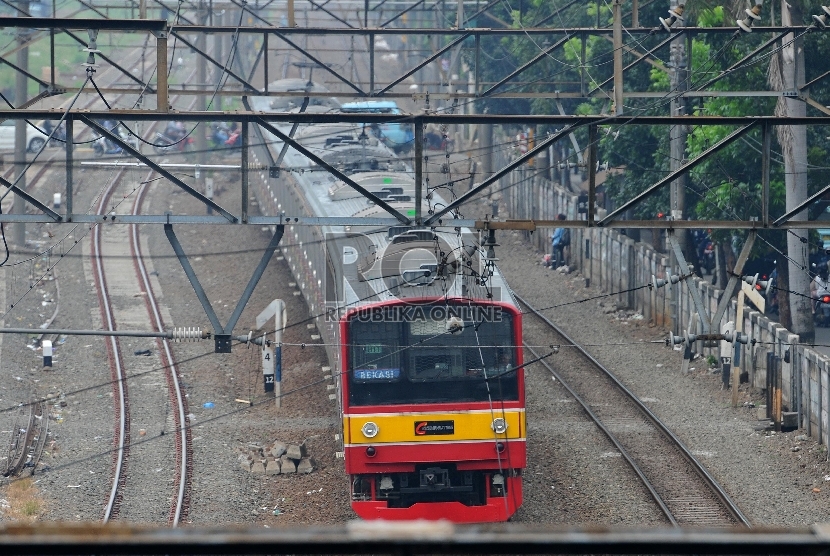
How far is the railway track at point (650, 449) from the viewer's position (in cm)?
1229

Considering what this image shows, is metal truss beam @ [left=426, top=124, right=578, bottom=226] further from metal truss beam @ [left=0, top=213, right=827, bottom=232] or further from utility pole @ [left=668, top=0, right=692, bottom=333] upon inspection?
utility pole @ [left=668, top=0, right=692, bottom=333]

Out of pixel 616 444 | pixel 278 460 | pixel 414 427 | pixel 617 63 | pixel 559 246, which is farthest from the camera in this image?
pixel 559 246

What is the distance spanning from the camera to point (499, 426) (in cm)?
1132

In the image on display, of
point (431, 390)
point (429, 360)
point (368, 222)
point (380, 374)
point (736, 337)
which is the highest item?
point (368, 222)

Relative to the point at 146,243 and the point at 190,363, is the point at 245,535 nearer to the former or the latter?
the point at 190,363

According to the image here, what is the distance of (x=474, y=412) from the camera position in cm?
1127

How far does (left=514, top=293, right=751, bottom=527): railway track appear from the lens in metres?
12.3

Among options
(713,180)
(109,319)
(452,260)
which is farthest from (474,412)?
(109,319)

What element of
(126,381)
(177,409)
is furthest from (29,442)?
(126,381)

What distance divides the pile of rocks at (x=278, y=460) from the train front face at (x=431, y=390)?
111 inches

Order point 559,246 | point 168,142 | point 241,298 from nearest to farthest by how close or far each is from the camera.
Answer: point 241,298 → point 559,246 → point 168,142

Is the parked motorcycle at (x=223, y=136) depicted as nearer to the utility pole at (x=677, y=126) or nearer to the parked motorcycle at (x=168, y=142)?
the parked motorcycle at (x=168, y=142)

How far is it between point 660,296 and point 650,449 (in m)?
6.88

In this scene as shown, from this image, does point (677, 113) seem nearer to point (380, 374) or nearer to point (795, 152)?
point (795, 152)
